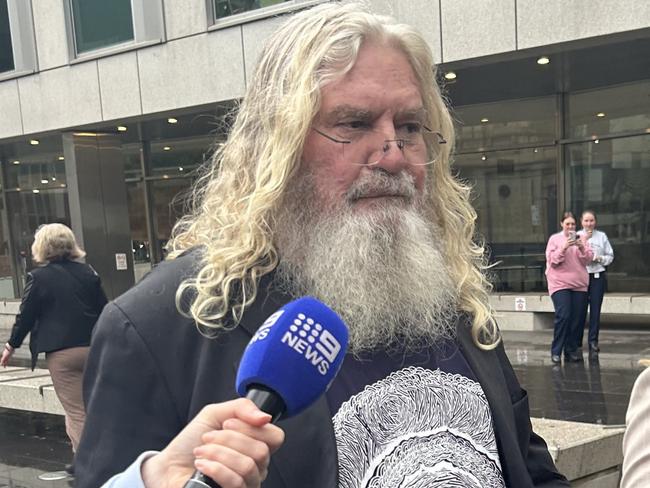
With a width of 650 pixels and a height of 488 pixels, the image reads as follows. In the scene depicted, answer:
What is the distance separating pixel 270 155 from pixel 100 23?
11472 mm

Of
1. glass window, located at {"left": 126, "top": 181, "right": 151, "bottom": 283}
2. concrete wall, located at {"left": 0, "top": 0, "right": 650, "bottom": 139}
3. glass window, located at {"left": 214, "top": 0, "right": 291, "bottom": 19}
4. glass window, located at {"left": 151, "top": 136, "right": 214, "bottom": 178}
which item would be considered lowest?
glass window, located at {"left": 126, "top": 181, "right": 151, "bottom": 283}

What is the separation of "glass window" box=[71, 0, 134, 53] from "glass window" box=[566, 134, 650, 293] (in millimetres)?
8282

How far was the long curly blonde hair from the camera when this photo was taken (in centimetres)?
157

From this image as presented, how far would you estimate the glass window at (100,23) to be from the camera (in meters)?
11.6

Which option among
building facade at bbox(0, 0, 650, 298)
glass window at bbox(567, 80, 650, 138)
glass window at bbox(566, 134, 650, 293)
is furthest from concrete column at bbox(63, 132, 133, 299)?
glass window at bbox(567, 80, 650, 138)

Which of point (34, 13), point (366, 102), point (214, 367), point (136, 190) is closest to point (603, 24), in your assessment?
point (366, 102)

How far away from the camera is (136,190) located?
17344mm

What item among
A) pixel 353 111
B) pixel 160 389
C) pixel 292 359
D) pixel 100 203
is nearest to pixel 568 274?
pixel 353 111

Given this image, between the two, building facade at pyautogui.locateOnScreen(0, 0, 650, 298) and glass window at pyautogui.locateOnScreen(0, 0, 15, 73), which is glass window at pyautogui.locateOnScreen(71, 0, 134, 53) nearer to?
building facade at pyautogui.locateOnScreen(0, 0, 650, 298)

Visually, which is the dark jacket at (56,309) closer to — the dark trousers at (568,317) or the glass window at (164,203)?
the dark trousers at (568,317)

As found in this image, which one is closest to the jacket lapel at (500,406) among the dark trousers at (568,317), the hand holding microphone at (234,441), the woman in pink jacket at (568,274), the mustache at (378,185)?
the mustache at (378,185)

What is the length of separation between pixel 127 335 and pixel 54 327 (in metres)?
4.98

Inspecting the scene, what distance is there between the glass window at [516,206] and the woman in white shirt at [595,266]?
3502mm

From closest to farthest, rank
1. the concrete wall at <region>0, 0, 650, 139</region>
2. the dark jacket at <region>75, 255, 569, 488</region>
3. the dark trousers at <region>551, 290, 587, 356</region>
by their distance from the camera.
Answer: the dark jacket at <region>75, 255, 569, 488</region> < the concrete wall at <region>0, 0, 650, 139</region> < the dark trousers at <region>551, 290, 587, 356</region>
